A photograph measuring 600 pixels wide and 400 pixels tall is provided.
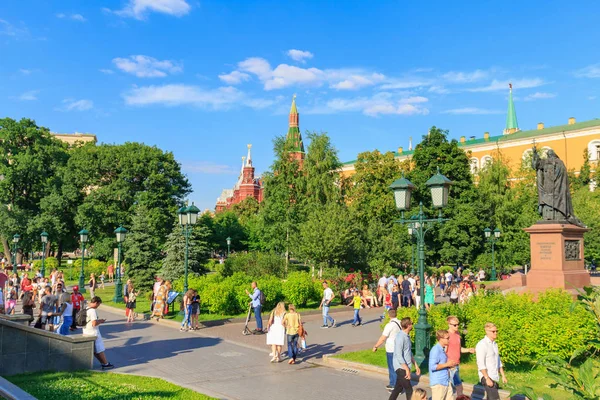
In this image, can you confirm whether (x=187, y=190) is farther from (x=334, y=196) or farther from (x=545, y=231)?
(x=545, y=231)

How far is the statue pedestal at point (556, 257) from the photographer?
53.8 feet

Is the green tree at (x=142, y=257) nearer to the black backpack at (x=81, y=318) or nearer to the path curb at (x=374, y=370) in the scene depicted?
the black backpack at (x=81, y=318)

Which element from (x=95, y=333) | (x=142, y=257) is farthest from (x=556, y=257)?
(x=142, y=257)

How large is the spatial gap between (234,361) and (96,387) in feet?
13.7

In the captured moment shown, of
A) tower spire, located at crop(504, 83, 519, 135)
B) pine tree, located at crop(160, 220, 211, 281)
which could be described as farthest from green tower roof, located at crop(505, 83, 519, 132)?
pine tree, located at crop(160, 220, 211, 281)

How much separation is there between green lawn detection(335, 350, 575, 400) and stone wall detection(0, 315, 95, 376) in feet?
19.2

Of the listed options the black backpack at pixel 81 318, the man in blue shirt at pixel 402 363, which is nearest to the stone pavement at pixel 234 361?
the black backpack at pixel 81 318

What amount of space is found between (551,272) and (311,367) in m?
9.21

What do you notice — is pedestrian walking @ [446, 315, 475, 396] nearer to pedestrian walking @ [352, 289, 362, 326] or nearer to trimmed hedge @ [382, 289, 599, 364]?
trimmed hedge @ [382, 289, 599, 364]

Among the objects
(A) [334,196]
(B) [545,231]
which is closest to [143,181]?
(A) [334,196]

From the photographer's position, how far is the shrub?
2200cm

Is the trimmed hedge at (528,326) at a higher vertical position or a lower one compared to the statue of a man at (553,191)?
lower

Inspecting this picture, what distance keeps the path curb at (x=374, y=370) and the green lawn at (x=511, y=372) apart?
213 mm

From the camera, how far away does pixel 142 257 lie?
96.0 feet
